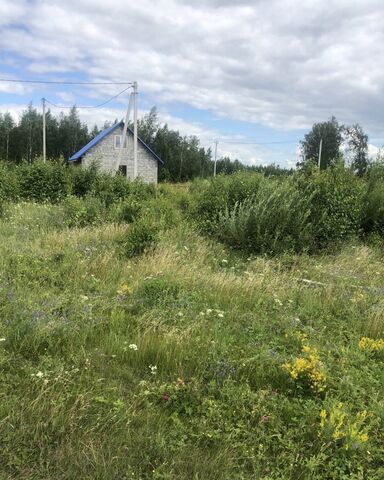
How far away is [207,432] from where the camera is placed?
274 centimetres

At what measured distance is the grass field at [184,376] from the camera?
2541 millimetres

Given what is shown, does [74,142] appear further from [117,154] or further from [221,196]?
[221,196]

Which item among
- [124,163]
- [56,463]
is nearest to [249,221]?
[56,463]

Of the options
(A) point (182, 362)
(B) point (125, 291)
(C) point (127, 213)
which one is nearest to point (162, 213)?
(C) point (127, 213)

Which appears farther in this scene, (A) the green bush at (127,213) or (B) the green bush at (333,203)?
(A) the green bush at (127,213)

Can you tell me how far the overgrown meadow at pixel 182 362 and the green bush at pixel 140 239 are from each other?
1.0 inches

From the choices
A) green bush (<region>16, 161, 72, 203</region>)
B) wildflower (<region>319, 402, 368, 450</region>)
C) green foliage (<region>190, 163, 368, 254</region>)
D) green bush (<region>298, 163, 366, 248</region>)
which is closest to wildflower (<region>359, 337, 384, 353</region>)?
wildflower (<region>319, 402, 368, 450</region>)

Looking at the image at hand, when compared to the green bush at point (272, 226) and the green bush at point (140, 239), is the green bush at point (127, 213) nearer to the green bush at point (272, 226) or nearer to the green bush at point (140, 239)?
the green bush at point (272, 226)

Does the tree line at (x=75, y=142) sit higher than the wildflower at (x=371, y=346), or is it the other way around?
the tree line at (x=75, y=142)

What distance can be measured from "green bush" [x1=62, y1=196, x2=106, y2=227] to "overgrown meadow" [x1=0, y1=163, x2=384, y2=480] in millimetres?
1892

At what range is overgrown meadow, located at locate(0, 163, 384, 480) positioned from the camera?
8.39 feet

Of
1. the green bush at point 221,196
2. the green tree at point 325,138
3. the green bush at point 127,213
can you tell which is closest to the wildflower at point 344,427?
the green bush at point 221,196

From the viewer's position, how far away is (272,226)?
852cm

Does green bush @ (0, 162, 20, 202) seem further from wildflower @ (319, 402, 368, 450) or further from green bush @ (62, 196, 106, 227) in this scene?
wildflower @ (319, 402, 368, 450)
